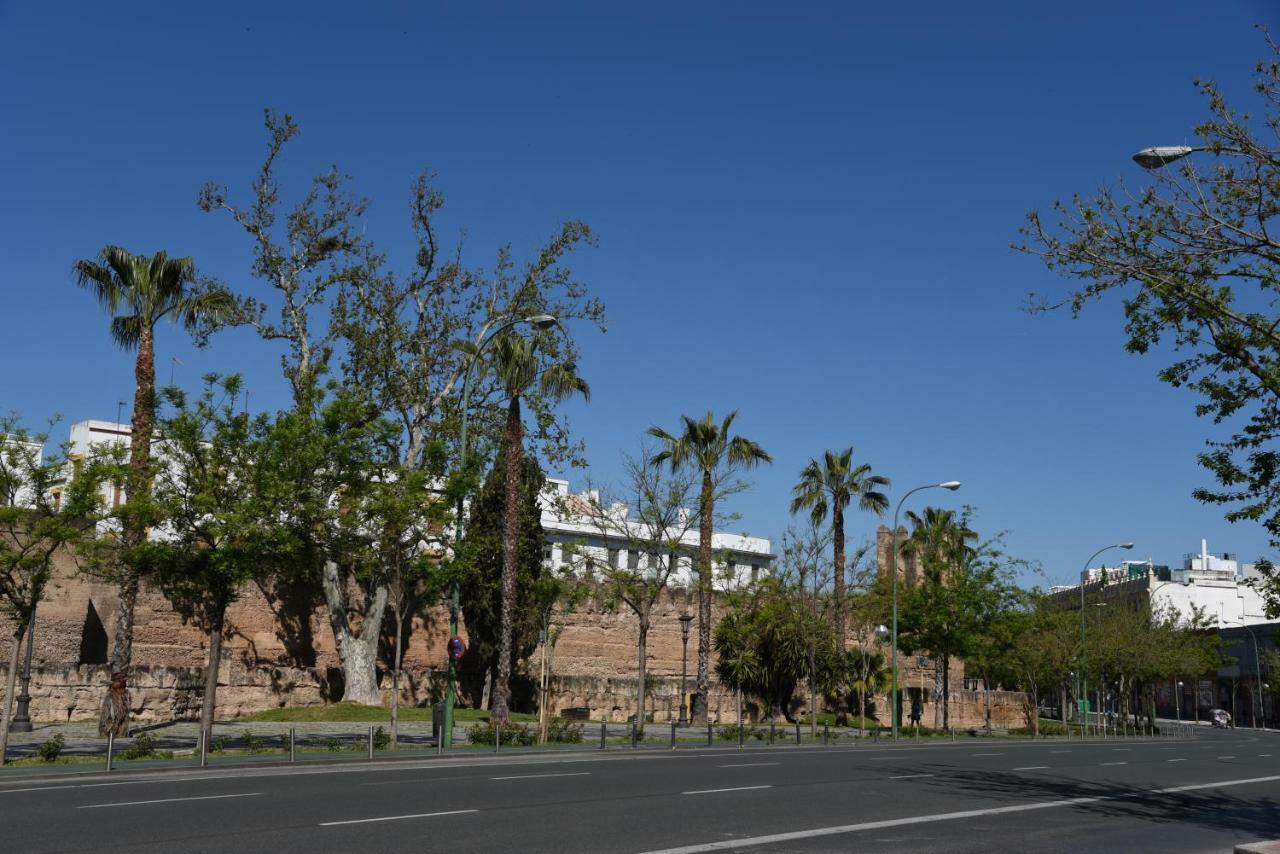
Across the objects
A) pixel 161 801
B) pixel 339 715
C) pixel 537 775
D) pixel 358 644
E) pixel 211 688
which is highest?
pixel 358 644

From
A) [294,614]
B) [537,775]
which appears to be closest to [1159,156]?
[537,775]

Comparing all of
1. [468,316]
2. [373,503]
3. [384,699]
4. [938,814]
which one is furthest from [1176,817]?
[384,699]

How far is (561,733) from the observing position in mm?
31688

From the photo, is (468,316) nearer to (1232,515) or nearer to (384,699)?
(384,699)

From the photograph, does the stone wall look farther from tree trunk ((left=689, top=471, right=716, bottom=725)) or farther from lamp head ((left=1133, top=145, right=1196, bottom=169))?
lamp head ((left=1133, top=145, right=1196, bottom=169))

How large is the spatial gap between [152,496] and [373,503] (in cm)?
466

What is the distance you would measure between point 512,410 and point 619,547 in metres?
44.8

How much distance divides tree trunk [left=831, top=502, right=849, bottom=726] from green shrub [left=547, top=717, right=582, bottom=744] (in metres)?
19.8

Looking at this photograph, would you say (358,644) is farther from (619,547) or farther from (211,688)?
(619,547)

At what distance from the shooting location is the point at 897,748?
118ft

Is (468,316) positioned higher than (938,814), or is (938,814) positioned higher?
(468,316)

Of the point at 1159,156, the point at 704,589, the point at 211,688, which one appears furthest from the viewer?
the point at 704,589

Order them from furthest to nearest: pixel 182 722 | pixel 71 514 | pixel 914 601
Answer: pixel 914 601 → pixel 182 722 → pixel 71 514

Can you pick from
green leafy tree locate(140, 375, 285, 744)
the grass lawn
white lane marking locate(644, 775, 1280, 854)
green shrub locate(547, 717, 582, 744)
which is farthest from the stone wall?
white lane marking locate(644, 775, 1280, 854)
